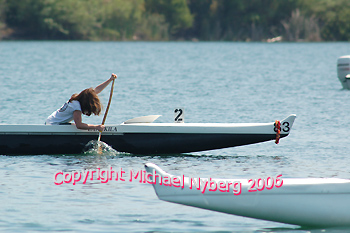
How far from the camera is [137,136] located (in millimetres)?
14594

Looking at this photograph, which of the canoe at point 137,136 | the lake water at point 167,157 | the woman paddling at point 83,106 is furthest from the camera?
the canoe at point 137,136

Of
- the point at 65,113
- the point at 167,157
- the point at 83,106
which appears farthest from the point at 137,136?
the point at 65,113

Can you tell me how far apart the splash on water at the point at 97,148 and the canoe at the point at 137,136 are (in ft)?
0.22

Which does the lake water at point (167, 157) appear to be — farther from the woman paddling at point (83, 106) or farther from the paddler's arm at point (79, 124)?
the woman paddling at point (83, 106)

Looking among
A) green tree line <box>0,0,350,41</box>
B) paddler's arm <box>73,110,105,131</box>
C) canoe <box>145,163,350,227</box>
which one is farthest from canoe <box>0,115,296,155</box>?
green tree line <box>0,0,350,41</box>

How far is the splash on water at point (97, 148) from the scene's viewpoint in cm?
1444

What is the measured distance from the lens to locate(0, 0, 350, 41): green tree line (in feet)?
289

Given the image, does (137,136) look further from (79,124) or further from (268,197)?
(268,197)

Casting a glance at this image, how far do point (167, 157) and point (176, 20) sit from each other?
89768mm

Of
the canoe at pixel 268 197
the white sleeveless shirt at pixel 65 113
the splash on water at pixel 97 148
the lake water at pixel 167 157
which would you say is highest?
the white sleeveless shirt at pixel 65 113

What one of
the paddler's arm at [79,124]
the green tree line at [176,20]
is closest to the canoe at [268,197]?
the paddler's arm at [79,124]

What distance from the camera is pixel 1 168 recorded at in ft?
43.8

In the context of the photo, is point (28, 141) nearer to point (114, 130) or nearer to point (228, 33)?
point (114, 130)

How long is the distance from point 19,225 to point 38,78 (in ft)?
98.1
